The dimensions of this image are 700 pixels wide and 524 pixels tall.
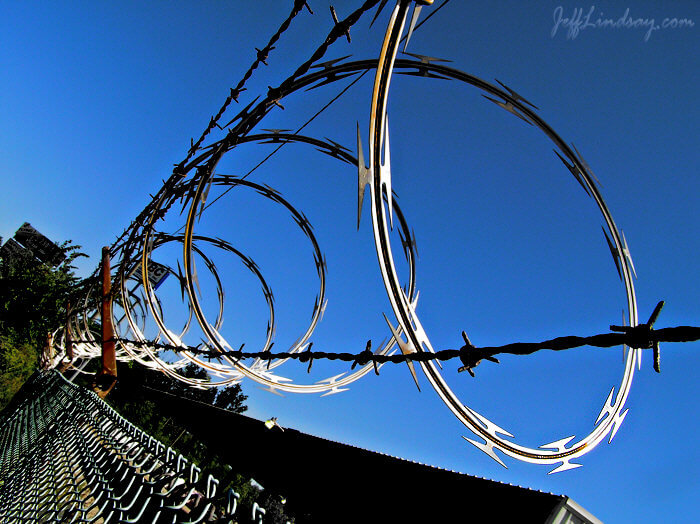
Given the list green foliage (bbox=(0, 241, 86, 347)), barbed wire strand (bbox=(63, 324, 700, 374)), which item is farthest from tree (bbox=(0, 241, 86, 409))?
barbed wire strand (bbox=(63, 324, 700, 374))

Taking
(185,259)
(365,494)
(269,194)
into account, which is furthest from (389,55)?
(365,494)

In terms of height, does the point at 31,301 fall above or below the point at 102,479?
below

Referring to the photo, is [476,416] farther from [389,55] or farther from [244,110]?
[244,110]

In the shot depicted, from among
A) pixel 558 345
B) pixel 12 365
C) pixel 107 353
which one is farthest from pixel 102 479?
pixel 12 365

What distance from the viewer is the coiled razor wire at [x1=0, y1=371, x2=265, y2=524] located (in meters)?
1.15

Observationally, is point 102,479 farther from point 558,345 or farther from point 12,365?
point 12,365

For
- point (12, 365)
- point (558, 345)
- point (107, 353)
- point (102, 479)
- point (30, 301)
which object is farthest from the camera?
point (30, 301)

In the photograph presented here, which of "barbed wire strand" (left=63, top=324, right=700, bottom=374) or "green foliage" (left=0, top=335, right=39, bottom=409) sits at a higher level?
"barbed wire strand" (left=63, top=324, right=700, bottom=374)

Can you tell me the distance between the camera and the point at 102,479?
1.63m

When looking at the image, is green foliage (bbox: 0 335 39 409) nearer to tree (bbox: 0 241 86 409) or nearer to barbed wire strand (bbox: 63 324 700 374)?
tree (bbox: 0 241 86 409)

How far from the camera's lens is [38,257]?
20922 mm

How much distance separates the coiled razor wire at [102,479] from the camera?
1.15 m

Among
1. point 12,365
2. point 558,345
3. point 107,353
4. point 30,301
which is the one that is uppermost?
point 558,345

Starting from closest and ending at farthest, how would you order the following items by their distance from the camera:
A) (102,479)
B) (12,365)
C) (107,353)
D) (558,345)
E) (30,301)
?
(558,345) < (102,479) < (107,353) < (12,365) < (30,301)
